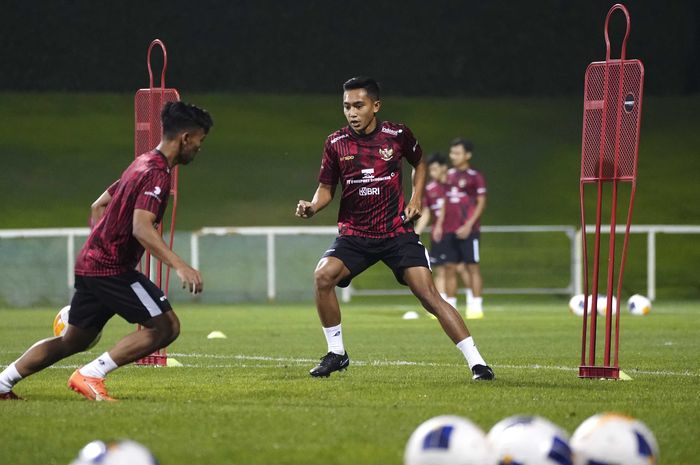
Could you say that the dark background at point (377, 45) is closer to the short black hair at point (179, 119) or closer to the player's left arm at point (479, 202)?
the player's left arm at point (479, 202)

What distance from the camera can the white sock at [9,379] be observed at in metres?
8.07

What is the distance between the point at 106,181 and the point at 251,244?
23.5 feet

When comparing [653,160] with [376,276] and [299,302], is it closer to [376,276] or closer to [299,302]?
[376,276]

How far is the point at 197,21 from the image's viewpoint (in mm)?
34156

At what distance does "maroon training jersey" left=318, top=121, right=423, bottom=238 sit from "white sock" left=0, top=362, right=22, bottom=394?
293cm

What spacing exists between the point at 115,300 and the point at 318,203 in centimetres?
248

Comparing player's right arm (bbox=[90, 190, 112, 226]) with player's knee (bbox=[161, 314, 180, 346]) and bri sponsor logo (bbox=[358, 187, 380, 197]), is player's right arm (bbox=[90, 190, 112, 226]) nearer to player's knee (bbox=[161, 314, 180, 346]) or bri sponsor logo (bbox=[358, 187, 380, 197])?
player's knee (bbox=[161, 314, 180, 346])

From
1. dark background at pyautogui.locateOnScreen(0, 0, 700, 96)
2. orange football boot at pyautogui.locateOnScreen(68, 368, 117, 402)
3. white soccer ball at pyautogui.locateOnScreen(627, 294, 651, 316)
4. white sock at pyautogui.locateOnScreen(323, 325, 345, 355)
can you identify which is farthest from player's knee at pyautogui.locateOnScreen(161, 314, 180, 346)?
dark background at pyautogui.locateOnScreen(0, 0, 700, 96)

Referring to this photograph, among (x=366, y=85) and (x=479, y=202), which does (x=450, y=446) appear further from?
(x=479, y=202)

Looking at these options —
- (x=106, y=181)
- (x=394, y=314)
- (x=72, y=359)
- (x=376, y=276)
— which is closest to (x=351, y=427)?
(x=72, y=359)

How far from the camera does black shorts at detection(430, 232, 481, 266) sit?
1911 centimetres

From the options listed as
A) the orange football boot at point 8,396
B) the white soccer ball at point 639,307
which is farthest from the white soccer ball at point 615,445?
the white soccer ball at point 639,307

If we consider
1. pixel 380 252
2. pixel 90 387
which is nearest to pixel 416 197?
pixel 380 252

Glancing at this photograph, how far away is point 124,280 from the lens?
311 inches
